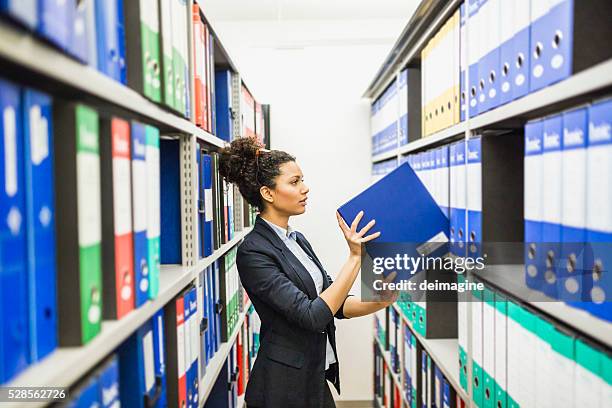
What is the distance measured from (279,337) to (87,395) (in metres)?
1.04

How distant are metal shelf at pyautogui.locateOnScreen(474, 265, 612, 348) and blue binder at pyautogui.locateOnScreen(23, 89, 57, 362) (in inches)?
32.0

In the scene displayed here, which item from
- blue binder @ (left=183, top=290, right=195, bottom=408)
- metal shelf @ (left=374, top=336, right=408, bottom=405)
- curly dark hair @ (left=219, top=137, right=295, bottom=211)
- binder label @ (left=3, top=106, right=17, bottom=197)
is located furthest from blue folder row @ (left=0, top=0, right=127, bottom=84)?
metal shelf @ (left=374, top=336, right=408, bottom=405)

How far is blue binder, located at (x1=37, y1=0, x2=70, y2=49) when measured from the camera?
590 millimetres

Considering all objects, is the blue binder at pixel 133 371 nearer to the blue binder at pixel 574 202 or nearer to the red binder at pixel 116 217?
the red binder at pixel 116 217

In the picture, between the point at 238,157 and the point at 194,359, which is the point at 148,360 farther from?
the point at 238,157

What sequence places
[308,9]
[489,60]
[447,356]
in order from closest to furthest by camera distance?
[489,60] < [447,356] < [308,9]

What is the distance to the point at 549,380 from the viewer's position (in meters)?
1.00

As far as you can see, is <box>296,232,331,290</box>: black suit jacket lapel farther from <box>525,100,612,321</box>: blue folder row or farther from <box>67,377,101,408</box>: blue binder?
<box>67,377,101,408</box>: blue binder

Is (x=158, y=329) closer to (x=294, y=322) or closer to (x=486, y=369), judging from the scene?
(x=294, y=322)

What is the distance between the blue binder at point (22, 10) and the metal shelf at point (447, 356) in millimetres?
1413

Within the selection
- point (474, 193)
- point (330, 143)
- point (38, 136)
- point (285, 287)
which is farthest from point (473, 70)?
point (330, 143)

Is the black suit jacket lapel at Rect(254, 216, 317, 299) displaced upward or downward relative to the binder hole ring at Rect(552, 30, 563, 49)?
downward

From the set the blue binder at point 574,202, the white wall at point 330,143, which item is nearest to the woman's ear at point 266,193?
the blue binder at point 574,202

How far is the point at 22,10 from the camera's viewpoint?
1.77ft
